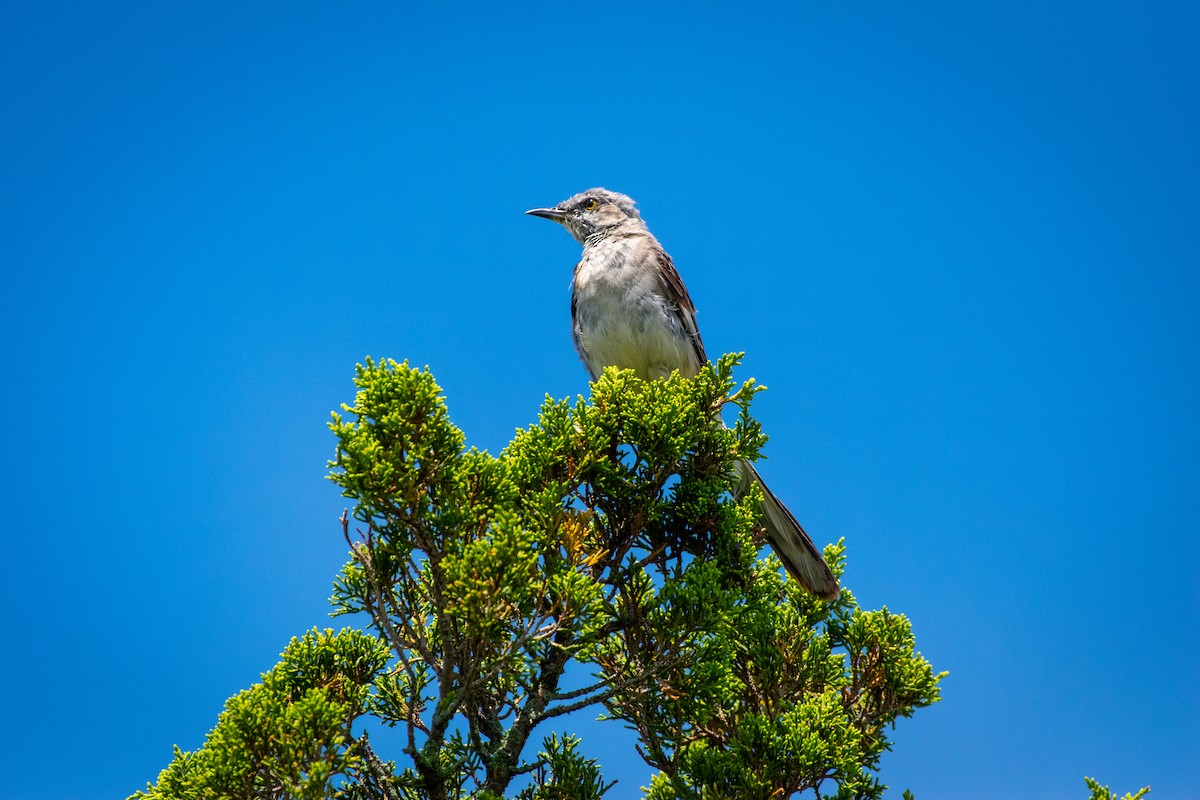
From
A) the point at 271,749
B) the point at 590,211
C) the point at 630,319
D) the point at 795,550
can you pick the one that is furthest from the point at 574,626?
the point at 590,211

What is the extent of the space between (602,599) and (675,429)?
0.94 m

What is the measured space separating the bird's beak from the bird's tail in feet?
10.8

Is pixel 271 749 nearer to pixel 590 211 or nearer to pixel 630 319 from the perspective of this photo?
pixel 630 319

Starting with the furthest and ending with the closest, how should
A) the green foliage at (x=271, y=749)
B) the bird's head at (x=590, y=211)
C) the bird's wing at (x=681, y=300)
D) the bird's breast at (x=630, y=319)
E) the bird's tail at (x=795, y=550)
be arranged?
the bird's head at (x=590, y=211), the bird's wing at (x=681, y=300), the bird's breast at (x=630, y=319), the bird's tail at (x=795, y=550), the green foliage at (x=271, y=749)

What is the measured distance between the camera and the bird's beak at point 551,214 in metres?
8.17

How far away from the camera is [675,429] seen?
4.54 metres

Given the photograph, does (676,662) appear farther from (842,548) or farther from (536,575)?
(842,548)

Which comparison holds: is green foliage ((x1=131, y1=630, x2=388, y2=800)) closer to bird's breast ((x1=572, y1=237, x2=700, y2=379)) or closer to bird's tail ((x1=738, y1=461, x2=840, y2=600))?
bird's tail ((x1=738, y1=461, x2=840, y2=600))

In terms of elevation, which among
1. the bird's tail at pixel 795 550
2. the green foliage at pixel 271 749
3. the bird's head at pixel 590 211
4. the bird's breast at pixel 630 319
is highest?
the bird's head at pixel 590 211

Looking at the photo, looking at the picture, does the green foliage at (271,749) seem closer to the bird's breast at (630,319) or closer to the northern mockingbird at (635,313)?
the northern mockingbird at (635,313)

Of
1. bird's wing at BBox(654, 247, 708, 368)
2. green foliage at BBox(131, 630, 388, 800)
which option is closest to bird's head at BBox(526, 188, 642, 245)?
bird's wing at BBox(654, 247, 708, 368)

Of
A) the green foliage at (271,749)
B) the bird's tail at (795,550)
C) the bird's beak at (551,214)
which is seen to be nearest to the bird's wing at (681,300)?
the bird's beak at (551,214)

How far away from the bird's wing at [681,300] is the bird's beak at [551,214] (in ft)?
4.03

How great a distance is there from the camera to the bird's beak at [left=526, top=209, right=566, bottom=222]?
817cm
